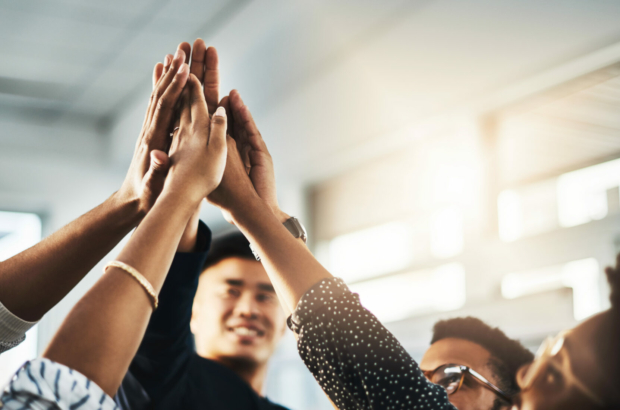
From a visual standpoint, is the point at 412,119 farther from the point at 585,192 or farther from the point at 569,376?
the point at 569,376

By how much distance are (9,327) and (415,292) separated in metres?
2.68

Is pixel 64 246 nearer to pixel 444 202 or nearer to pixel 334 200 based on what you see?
pixel 444 202

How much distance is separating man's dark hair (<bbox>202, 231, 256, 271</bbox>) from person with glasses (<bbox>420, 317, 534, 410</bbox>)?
474 millimetres

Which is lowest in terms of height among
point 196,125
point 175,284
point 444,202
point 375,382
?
point 375,382

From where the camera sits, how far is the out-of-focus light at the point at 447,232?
9.71 feet

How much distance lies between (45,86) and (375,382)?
142 inches

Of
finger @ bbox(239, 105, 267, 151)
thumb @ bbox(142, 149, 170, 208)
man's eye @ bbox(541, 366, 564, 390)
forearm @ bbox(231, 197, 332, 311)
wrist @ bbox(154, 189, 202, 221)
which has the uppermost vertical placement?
finger @ bbox(239, 105, 267, 151)

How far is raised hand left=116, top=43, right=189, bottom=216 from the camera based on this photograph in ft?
2.67

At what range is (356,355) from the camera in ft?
1.85

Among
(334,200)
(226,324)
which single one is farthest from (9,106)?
(226,324)

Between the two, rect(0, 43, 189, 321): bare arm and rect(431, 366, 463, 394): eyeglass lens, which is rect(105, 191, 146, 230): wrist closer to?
rect(0, 43, 189, 321): bare arm

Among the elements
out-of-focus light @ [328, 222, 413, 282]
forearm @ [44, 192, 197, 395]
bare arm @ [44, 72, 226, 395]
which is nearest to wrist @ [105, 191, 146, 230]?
bare arm @ [44, 72, 226, 395]

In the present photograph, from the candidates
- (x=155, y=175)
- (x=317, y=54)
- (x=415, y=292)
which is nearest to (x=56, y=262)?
(x=155, y=175)

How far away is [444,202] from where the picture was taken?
120 inches
